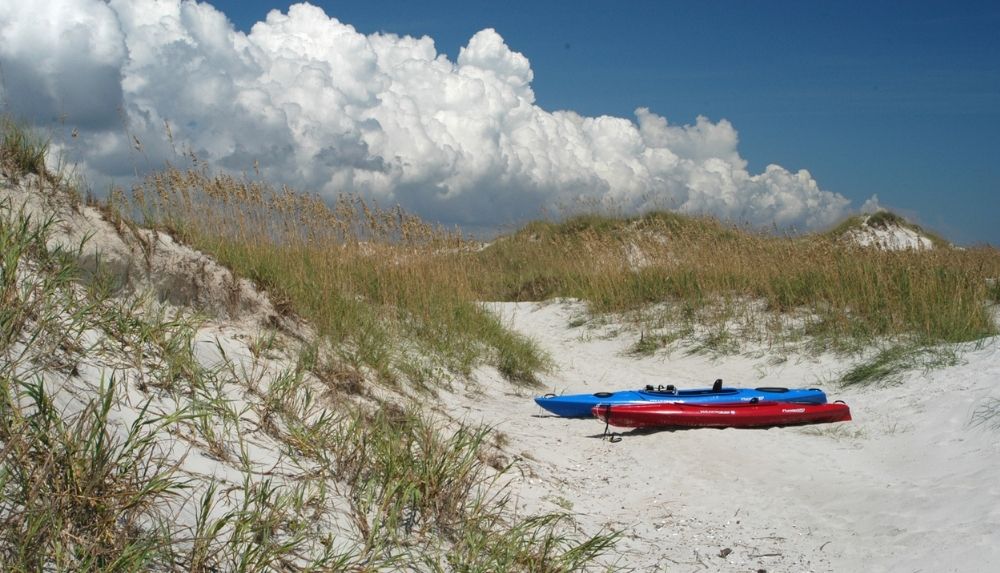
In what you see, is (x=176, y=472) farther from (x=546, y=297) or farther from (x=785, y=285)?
(x=546, y=297)

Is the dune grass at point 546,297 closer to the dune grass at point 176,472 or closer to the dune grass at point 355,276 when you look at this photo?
the dune grass at point 355,276

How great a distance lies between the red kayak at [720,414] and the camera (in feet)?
22.1

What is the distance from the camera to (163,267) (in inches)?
229

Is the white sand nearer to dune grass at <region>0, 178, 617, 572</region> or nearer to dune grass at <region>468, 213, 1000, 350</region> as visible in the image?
dune grass at <region>0, 178, 617, 572</region>

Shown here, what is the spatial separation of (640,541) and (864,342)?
6.64 metres

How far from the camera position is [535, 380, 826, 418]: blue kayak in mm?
7109

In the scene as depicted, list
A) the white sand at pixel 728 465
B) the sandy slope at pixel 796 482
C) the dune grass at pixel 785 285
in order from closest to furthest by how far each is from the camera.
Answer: the white sand at pixel 728 465, the sandy slope at pixel 796 482, the dune grass at pixel 785 285

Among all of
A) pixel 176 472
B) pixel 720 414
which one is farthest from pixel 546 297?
pixel 176 472

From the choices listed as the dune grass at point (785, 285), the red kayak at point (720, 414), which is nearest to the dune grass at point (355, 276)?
the red kayak at point (720, 414)

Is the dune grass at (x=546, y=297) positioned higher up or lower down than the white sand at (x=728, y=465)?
higher up

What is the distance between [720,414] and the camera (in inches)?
273

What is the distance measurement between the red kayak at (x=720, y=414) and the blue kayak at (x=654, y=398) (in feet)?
0.37

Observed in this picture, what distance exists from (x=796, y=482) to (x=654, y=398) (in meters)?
1.79

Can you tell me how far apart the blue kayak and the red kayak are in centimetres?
11
